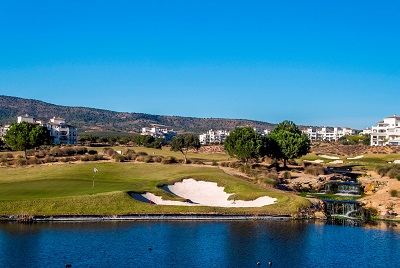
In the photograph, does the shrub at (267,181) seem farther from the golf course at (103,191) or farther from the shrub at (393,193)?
the shrub at (393,193)

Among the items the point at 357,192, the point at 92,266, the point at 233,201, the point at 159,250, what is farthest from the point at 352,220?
the point at 92,266

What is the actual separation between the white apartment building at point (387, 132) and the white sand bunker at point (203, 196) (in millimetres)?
91457

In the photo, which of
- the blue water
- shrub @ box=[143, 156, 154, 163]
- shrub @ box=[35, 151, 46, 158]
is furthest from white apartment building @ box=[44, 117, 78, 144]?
the blue water

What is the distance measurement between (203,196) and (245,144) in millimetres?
27340

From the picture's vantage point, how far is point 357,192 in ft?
212

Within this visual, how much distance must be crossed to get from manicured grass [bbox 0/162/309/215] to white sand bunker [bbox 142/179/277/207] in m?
0.95

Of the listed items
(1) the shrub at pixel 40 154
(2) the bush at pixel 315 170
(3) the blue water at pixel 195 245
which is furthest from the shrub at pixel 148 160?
(3) the blue water at pixel 195 245

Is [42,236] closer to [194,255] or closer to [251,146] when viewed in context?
[194,255]

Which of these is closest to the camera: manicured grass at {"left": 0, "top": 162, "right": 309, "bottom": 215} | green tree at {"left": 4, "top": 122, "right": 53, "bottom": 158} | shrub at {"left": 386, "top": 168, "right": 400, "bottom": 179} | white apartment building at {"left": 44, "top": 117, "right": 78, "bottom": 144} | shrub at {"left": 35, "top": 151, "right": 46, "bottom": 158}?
manicured grass at {"left": 0, "top": 162, "right": 309, "bottom": 215}

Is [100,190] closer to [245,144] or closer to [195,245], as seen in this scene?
[195,245]

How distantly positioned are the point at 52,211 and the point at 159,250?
14.4 m

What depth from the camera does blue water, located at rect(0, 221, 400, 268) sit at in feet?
99.9

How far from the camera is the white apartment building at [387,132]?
135 metres

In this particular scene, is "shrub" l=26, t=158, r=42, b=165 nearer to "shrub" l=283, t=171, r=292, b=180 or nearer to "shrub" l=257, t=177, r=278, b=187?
"shrub" l=257, t=177, r=278, b=187
